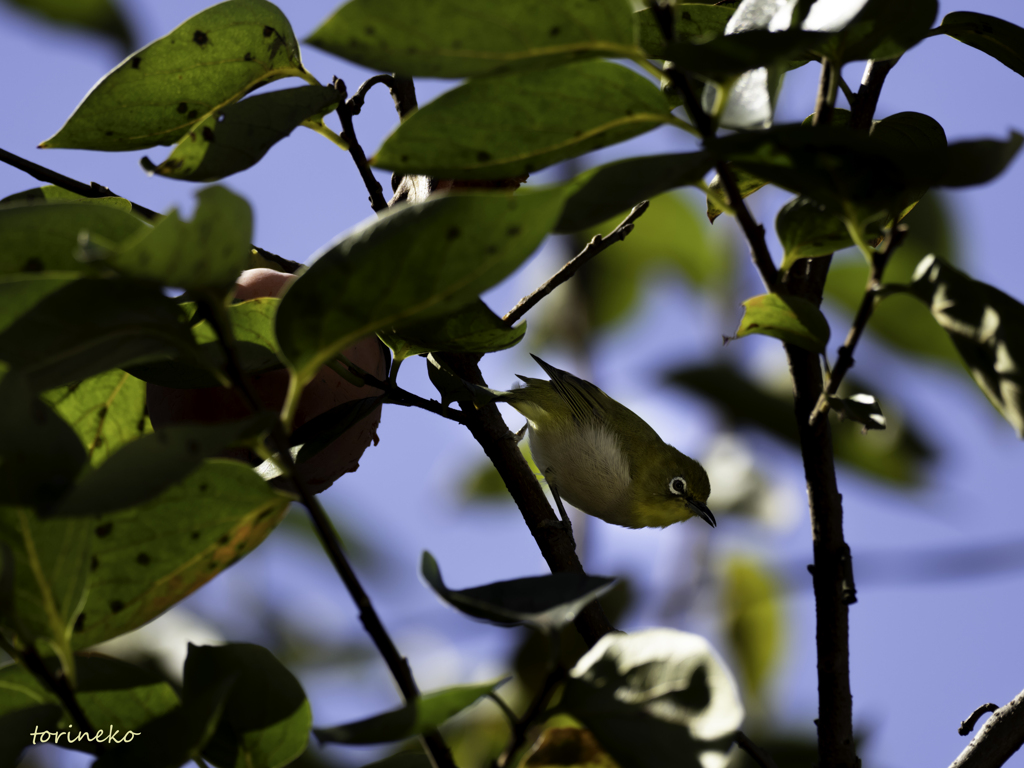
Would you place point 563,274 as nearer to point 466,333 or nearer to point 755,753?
point 466,333

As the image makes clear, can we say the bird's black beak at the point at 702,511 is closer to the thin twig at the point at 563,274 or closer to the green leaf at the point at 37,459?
the thin twig at the point at 563,274

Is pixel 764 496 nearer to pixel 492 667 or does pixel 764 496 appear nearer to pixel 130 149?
pixel 492 667

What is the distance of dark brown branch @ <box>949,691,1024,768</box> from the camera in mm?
1207

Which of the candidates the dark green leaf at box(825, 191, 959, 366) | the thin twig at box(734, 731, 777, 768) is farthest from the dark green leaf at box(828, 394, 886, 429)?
the dark green leaf at box(825, 191, 959, 366)

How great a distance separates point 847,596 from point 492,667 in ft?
6.31

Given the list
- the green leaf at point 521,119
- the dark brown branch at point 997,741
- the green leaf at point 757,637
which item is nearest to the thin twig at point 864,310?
the green leaf at point 521,119

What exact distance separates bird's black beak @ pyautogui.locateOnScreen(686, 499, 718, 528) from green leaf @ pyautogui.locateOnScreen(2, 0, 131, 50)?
113 inches

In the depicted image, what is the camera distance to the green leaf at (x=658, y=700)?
826 mm

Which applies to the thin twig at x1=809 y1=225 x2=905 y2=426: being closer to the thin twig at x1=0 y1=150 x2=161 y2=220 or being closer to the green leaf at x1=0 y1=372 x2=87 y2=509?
the green leaf at x1=0 y1=372 x2=87 y2=509

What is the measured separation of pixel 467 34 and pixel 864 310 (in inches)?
19.6

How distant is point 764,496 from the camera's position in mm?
3416

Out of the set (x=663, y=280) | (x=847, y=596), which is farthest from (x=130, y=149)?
(x=663, y=280)

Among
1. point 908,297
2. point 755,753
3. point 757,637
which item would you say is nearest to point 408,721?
point 755,753

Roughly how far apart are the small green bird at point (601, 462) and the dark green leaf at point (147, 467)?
309 cm
